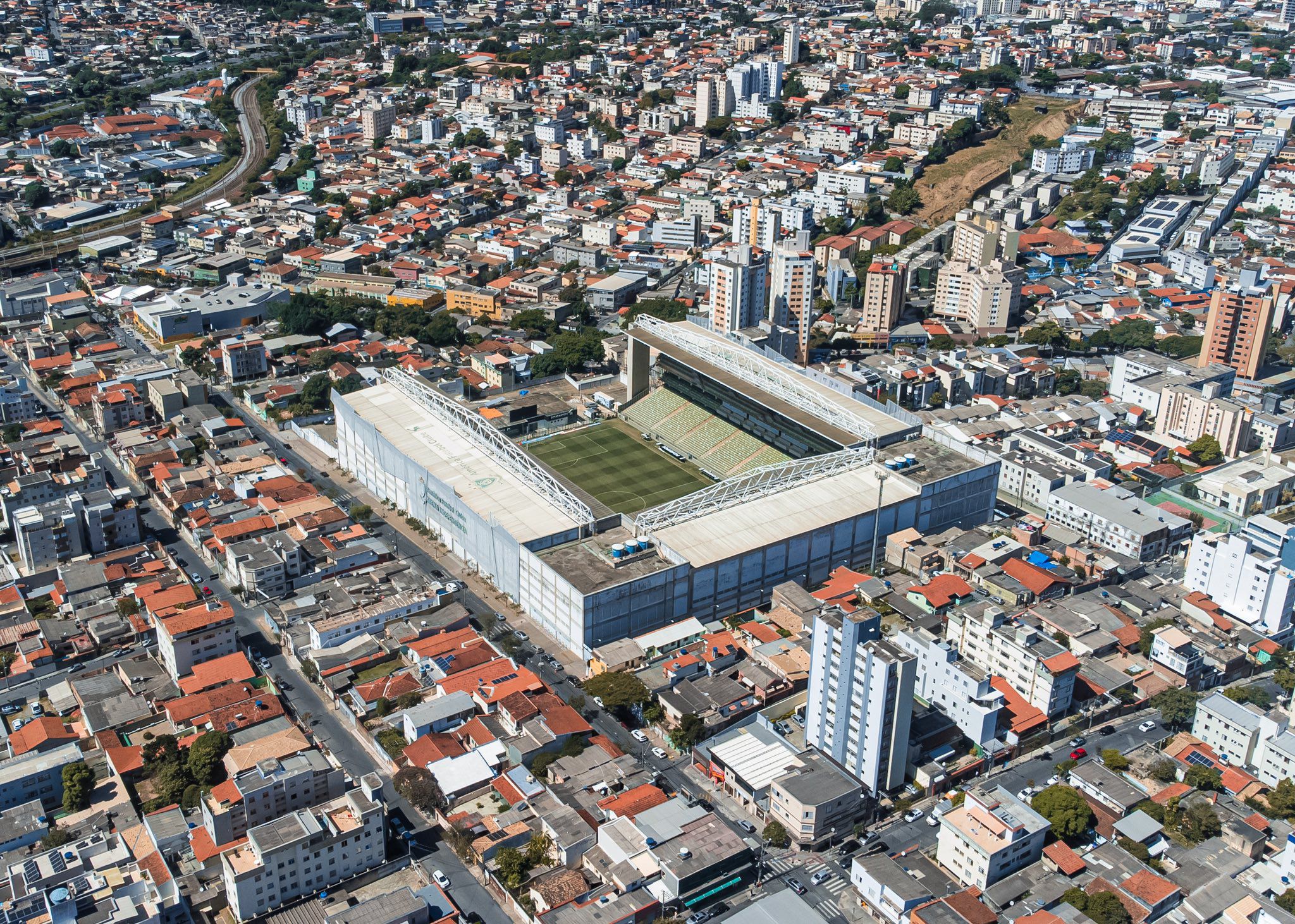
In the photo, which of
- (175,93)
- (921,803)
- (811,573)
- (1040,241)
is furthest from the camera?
(175,93)

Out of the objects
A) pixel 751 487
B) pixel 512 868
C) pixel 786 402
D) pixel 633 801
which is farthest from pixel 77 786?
pixel 786 402

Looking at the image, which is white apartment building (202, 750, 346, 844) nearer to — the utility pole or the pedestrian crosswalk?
the pedestrian crosswalk

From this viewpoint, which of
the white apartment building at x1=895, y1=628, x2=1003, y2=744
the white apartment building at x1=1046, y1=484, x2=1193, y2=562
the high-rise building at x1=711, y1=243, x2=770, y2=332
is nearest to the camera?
the white apartment building at x1=895, y1=628, x2=1003, y2=744

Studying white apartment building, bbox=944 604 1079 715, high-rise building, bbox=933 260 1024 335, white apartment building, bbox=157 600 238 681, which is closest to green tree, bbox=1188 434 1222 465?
high-rise building, bbox=933 260 1024 335

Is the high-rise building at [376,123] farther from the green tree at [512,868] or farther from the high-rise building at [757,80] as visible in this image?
the green tree at [512,868]

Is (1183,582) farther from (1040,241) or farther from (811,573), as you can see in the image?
(1040,241)

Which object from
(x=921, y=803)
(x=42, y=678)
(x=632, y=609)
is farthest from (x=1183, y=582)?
(x=42, y=678)
